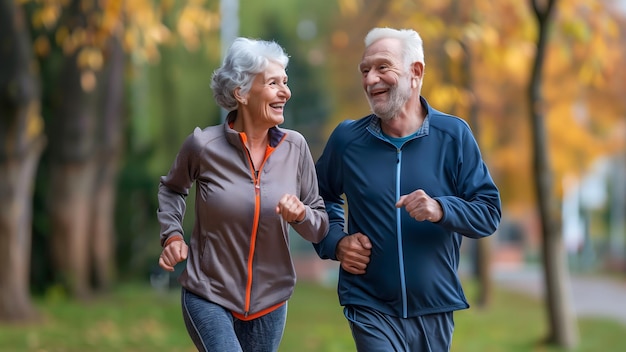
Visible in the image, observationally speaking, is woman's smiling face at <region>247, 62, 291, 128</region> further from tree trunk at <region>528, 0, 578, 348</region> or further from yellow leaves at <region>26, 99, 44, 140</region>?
tree trunk at <region>528, 0, 578, 348</region>

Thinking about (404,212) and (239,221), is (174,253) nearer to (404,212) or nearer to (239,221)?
(239,221)

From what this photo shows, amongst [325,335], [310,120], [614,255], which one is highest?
[310,120]

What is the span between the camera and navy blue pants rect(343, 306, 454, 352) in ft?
15.0

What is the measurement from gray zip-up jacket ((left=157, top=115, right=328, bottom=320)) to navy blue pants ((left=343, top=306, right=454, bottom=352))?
365 millimetres

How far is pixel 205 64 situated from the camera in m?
21.3

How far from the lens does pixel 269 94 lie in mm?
4480

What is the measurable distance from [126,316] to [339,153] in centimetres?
901

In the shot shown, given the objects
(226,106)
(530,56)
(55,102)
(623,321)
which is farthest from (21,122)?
(623,321)

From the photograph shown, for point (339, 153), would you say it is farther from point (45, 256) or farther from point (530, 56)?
point (530, 56)

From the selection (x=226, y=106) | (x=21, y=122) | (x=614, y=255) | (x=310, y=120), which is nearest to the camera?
(x=226, y=106)

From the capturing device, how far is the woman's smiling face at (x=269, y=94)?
4492mm

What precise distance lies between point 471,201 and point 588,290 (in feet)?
Answer: 72.2

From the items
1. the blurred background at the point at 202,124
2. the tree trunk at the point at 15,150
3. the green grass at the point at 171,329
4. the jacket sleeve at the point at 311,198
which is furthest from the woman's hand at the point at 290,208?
the tree trunk at the point at 15,150

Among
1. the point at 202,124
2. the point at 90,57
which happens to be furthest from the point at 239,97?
the point at 202,124
